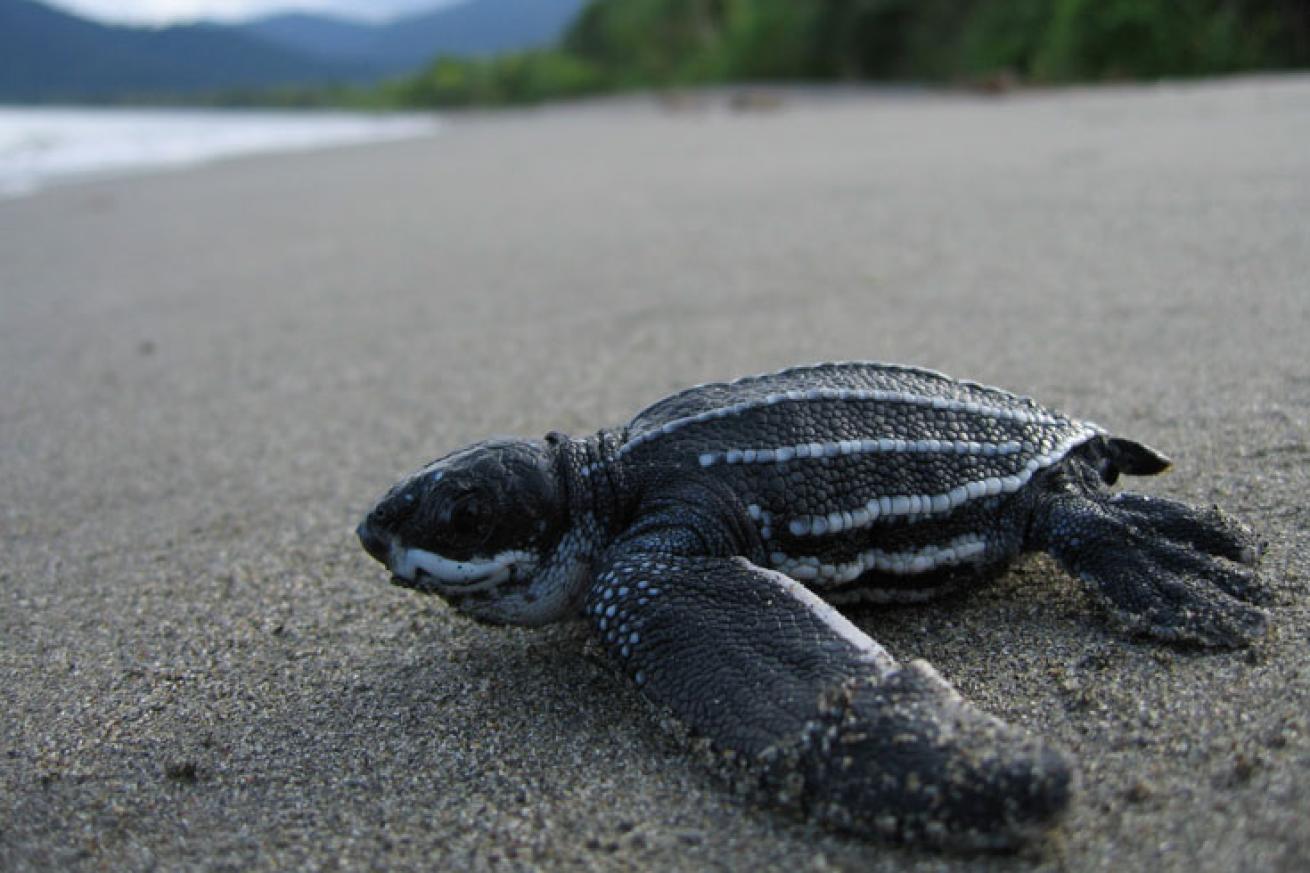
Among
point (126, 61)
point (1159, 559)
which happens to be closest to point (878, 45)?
point (1159, 559)

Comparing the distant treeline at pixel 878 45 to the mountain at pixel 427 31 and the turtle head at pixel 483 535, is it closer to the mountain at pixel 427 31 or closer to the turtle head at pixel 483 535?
the turtle head at pixel 483 535

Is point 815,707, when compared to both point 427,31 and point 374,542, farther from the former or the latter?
point 427,31

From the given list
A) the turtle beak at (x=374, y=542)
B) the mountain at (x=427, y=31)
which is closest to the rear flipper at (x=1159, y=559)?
the turtle beak at (x=374, y=542)

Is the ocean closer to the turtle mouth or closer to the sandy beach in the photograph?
the sandy beach

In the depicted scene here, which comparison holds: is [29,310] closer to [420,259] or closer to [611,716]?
[420,259]

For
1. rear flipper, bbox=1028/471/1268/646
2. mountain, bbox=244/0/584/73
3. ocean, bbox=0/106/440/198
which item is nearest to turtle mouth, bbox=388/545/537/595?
rear flipper, bbox=1028/471/1268/646

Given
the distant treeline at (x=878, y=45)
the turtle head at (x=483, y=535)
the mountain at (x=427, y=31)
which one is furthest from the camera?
the mountain at (x=427, y=31)

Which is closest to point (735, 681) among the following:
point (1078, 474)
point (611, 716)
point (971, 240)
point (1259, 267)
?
point (611, 716)
